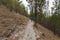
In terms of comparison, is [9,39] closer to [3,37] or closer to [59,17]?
[3,37]

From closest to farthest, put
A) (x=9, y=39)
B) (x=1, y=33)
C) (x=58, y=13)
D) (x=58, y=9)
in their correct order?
(x=9, y=39) < (x=1, y=33) < (x=58, y=9) < (x=58, y=13)

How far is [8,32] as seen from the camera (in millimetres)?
15602

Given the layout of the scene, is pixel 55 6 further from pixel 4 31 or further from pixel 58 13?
pixel 4 31

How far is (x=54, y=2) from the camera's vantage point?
4488 cm

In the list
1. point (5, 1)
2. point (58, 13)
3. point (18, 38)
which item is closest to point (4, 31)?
point (18, 38)

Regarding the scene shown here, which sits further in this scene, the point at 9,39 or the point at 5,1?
the point at 5,1

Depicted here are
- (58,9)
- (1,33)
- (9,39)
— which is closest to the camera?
(9,39)

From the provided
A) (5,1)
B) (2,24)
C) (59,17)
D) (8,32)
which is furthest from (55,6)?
(8,32)

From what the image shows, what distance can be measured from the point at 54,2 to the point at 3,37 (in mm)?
32038

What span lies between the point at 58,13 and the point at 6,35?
34.0 metres

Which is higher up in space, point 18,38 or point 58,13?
point 18,38

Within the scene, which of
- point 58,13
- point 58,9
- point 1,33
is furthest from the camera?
point 58,13

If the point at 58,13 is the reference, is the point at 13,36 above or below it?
above

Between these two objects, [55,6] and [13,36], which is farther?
[55,6]
